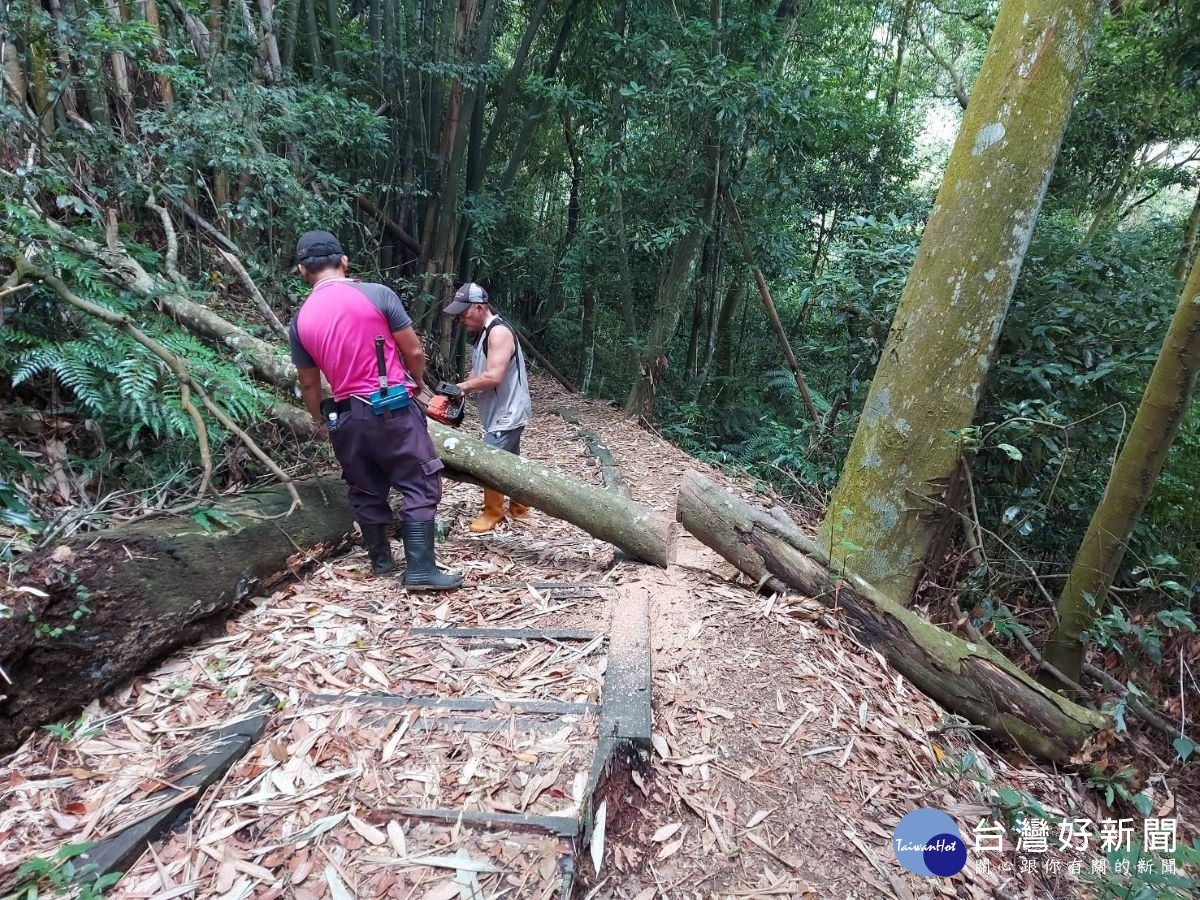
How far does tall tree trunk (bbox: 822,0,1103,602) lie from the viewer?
3.30 metres

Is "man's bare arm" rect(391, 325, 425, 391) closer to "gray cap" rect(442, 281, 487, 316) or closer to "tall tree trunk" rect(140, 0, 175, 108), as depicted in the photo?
"gray cap" rect(442, 281, 487, 316)

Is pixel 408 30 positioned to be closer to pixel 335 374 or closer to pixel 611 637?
pixel 335 374

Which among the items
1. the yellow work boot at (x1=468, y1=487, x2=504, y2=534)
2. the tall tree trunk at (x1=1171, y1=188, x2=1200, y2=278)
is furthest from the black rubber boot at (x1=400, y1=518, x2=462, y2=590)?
the tall tree trunk at (x1=1171, y1=188, x2=1200, y2=278)

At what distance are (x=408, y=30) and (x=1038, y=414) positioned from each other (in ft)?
27.6

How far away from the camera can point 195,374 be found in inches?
132

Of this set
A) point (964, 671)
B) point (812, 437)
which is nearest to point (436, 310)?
point (812, 437)

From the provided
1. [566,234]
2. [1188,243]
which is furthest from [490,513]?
[566,234]

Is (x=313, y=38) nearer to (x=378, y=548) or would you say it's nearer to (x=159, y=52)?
(x=159, y=52)

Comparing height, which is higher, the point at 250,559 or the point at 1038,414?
the point at 1038,414

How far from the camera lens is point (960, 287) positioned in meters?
3.43

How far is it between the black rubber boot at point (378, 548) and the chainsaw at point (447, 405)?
969 mm

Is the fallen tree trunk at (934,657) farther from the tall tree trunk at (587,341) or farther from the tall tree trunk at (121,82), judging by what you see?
the tall tree trunk at (587,341)

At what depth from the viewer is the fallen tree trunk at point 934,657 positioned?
2.89 metres

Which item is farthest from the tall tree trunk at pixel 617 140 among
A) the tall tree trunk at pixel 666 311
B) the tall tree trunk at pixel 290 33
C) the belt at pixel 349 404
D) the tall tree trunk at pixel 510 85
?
the belt at pixel 349 404
